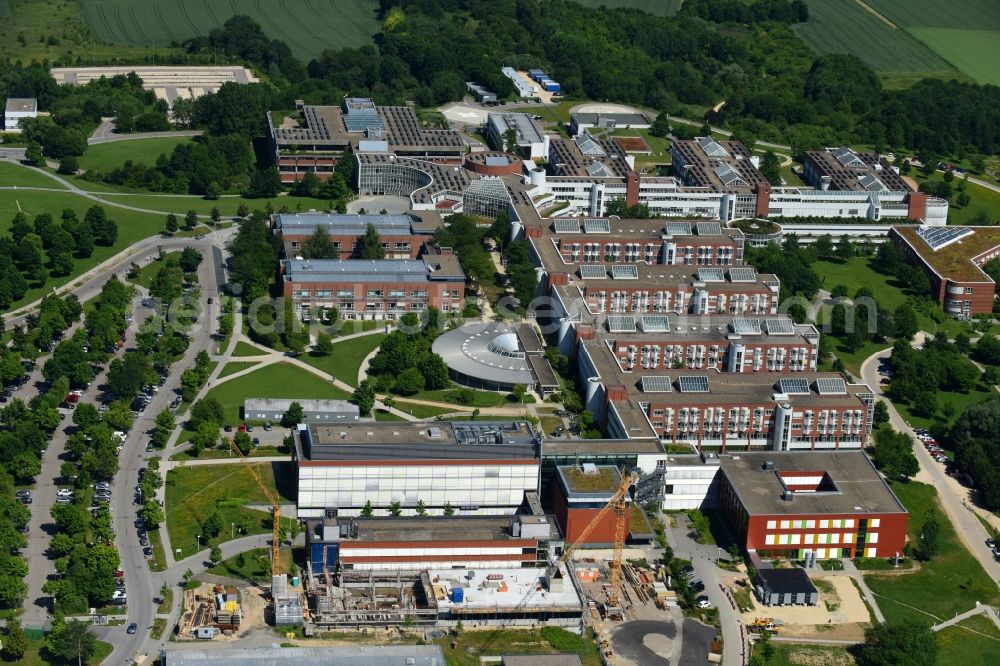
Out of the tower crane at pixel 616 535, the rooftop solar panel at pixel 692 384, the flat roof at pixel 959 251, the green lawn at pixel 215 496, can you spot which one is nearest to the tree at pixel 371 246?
the rooftop solar panel at pixel 692 384

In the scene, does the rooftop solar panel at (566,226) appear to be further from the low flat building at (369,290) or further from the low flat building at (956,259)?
the low flat building at (956,259)

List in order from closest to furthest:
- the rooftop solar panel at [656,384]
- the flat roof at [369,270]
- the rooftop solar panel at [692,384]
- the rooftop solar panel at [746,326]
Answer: the rooftop solar panel at [656,384] < the rooftop solar panel at [692,384] < the rooftop solar panel at [746,326] < the flat roof at [369,270]

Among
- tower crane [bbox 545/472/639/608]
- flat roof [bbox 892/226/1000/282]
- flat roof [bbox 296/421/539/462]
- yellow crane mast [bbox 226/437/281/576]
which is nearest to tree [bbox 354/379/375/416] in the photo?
yellow crane mast [bbox 226/437/281/576]

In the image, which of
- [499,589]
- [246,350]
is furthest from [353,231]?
[499,589]

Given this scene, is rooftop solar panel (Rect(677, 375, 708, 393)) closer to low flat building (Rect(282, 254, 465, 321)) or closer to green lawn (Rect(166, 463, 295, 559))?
low flat building (Rect(282, 254, 465, 321))

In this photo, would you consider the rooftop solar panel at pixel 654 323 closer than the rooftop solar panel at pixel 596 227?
Yes

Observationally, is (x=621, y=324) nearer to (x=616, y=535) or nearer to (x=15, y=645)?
(x=616, y=535)
